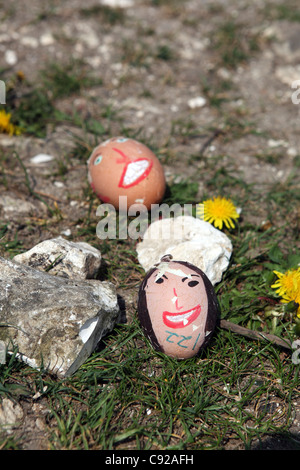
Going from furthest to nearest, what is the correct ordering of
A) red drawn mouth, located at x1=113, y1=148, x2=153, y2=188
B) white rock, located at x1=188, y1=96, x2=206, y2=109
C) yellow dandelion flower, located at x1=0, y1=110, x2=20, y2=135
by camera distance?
white rock, located at x1=188, y1=96, x2=206, y2=109, yellow dandelion flower, located at x1=0, y1=110, x2=20, y2=135, red drawn mouth, located at x1=113, y1=148, x2=153, y2=188

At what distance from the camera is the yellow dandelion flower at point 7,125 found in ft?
13.1

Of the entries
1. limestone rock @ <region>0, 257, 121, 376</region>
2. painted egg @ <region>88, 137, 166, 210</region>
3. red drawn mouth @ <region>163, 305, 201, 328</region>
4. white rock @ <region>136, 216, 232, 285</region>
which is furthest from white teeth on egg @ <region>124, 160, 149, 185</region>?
red drawn mouth @ <region>163, 305, 201, 328</region>

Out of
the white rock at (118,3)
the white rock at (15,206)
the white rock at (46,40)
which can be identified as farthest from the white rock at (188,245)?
the white rock at (118,3)

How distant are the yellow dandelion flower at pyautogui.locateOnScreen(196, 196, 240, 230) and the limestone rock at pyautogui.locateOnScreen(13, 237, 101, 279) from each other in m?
0.99

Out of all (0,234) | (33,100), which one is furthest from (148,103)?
(0,234)

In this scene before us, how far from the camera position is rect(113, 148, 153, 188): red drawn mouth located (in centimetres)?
307

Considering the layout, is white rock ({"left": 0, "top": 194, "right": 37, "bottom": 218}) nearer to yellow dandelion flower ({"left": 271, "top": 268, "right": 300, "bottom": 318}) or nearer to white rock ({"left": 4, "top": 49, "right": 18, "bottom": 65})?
yellow dandelion flower ({"left": 271, "top": 268, "right": 300, "bottom": 318})

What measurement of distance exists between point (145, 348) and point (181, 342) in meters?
0.31

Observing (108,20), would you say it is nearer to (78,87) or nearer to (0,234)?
(78,87)

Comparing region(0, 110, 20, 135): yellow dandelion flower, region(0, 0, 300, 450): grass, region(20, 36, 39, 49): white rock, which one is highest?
region(20, 36, 39, 49): white rock

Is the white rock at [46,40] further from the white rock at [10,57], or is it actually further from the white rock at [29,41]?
the white rock at [10,57]

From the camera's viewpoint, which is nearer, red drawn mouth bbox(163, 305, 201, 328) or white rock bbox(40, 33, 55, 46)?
red drawn mouth bbox(163, 305, 201, 328)

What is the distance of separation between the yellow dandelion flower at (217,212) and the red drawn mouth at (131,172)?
0.53 metres
